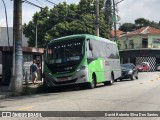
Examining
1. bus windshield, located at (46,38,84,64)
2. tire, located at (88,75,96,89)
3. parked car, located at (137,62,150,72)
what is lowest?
tire, located at (88,75,96,89)

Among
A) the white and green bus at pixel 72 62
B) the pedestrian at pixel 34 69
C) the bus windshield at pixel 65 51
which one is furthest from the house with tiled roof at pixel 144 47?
the bus windshield at pixel 65 51

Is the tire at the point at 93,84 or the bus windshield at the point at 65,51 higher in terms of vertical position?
the bus windshield at the point at 65,51

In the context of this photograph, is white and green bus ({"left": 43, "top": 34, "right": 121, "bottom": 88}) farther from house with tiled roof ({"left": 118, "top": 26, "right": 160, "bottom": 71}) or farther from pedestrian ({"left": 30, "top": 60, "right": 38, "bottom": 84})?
house with tiled roof ({"left": 118, "top": 26, "right": 160, "bottom": 71})

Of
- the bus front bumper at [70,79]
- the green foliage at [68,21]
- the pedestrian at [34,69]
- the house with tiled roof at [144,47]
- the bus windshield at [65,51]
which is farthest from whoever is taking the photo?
the house with tiled roof at [144,47]

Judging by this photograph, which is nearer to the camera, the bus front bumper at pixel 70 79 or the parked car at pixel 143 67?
Result: the bus front bumper at pixel 70 79

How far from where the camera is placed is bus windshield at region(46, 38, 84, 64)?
76.0 feet

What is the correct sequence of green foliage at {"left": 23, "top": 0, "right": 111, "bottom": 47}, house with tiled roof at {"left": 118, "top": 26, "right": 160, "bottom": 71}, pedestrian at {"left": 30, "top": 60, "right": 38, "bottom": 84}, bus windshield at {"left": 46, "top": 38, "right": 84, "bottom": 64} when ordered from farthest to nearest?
house with tiled roof at {"left": 118, "top": 26, "right": 160, "bottom": 71} < green foliage at {"left": 23, "top": 0, "right": 111, "bottom": 47} < pedestrian at {"left": 30, "top": 60, "right": 38, "bottom": 84} < bus windshield at {"left": 46, "top": 38, "right": 84, "bottom": 64}

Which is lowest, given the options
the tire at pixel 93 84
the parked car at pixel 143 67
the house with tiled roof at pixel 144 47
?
the tire at pixel 93 84

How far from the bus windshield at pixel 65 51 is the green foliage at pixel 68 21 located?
25.7m

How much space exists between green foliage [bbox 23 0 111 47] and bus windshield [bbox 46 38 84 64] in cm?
2575

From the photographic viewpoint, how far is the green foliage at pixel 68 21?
5166cm

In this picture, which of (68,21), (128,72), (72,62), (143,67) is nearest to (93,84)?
(72,62)

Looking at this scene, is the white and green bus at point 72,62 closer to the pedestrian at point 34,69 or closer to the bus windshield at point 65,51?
the bus windshield at point 65,51

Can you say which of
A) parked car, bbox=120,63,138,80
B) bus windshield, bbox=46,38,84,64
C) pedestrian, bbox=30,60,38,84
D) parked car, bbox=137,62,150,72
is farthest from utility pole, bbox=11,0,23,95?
parked car, bbox=137,62,150,72
